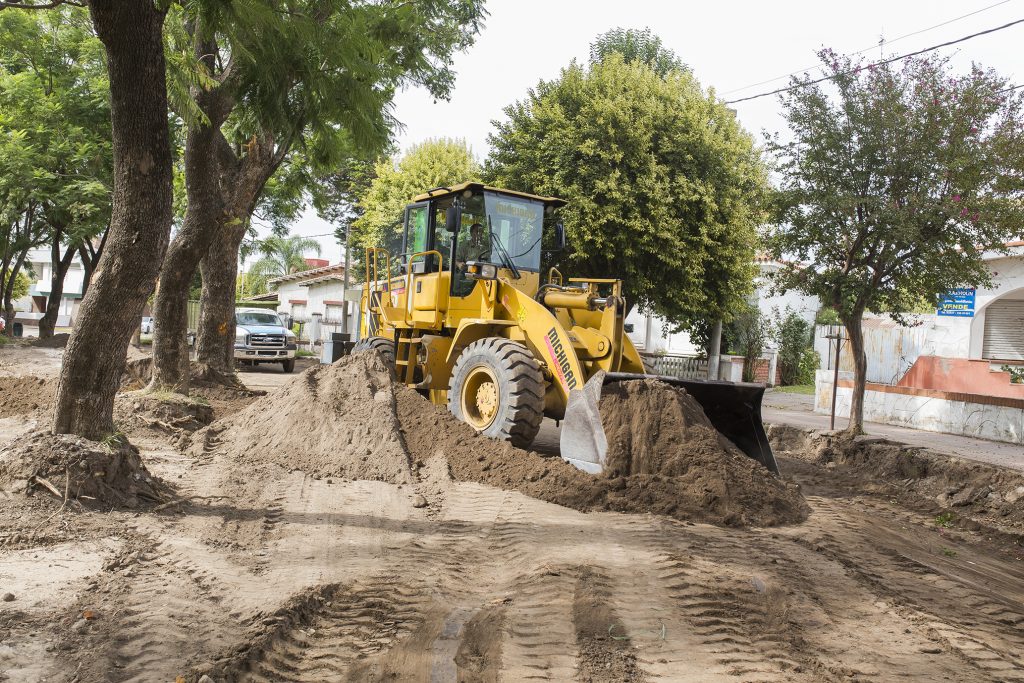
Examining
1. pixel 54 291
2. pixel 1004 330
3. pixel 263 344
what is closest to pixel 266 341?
pixel 263 344

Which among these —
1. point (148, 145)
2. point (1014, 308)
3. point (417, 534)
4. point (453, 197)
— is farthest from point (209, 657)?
point (1014, 308)

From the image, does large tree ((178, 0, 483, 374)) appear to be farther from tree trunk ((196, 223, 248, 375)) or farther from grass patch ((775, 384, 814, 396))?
grass patch ((775, 384, 814, 396))

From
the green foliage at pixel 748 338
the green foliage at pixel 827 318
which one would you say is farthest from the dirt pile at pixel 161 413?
the green foliage at pixel 827 318

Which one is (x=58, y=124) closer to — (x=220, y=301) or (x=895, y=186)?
(x=220, y=301)

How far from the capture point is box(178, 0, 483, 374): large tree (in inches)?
323

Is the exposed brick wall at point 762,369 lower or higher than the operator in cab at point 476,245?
lower

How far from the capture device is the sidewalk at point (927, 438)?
1180 centimetres

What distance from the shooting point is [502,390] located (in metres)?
9.45

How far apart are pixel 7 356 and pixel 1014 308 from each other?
24800mm

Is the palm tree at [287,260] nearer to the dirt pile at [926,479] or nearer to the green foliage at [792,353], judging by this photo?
the green foliage at [792,353]

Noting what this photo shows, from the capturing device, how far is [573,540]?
6.36 m

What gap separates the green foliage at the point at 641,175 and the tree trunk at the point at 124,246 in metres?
13.7

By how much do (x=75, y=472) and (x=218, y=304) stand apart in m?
10.8

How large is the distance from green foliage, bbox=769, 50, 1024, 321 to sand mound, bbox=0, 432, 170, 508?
9.21 meters
